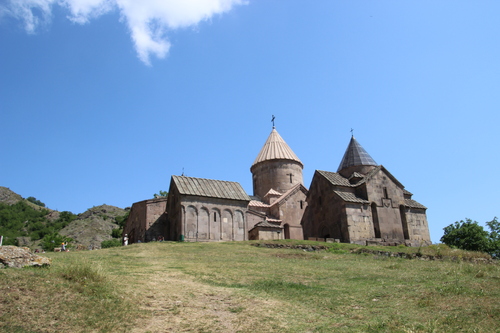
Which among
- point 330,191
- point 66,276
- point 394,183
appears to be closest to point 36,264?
point 66,276

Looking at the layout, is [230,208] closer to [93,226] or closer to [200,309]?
[200,309]

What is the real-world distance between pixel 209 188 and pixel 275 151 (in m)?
9.37

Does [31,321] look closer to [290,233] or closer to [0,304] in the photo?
[0,304]

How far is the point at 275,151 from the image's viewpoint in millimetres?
33656

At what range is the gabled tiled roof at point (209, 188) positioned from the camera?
24998mm

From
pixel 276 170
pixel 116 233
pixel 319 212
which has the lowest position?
pixel 319 212

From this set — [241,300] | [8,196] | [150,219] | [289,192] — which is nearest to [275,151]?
[289,192]

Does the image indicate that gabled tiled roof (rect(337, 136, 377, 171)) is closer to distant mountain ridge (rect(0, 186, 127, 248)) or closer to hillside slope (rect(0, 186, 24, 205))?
distant mountain ridge (rect(0, 186, 127, 248))

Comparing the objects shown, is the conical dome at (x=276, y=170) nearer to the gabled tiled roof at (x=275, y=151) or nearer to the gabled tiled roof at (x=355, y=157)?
the gabled tiled roof at (x=275, y=151)

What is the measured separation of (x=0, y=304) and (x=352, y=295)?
6831 mm

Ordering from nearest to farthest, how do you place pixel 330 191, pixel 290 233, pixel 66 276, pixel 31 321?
pixel 31 321 < pixel 66 276 < pixel 330 191 < pixel 290 233

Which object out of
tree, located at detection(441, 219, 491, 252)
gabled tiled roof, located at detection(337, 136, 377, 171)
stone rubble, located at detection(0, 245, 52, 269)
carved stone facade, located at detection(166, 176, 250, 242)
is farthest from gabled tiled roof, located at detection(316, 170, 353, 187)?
stone rubble, located at detection(0, 245, 52, 269)

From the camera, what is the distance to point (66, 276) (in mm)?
8531

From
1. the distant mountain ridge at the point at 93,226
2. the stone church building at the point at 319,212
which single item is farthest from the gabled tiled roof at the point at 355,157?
the distant mountain ridge at the point at 93,226
